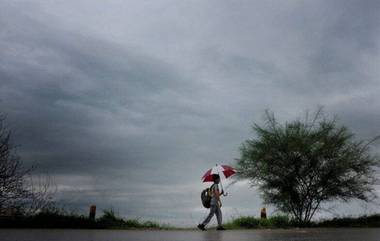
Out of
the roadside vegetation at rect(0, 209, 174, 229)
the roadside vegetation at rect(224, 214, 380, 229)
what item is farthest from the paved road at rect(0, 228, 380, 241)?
the roadside vegetation at rect(224, 214, 380, 229)

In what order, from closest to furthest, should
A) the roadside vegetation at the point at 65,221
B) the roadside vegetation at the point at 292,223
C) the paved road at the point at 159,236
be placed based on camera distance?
the paved road at the point at 159,236 < the roadside vegetation at the point at 65,221 < the roadside vegetation at the point at 292,223

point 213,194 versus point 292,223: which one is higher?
point 213,194

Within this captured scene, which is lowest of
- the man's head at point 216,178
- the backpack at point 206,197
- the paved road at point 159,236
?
the paved road at point 159,236

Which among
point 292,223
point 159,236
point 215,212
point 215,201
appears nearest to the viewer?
point 159,236

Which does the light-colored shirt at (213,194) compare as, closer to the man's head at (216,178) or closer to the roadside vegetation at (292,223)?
the man's head at (216,178)

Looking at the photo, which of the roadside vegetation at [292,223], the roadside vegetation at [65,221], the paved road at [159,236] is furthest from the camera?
the roadside vegetation at [292,223]

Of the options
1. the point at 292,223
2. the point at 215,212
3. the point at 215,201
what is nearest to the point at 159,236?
the point at 215,201

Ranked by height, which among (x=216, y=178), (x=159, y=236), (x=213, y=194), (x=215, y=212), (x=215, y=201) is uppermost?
A: (x=216, y=178)

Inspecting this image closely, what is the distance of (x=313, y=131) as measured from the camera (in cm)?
2620

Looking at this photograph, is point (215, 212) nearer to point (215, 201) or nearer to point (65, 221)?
point (215, 201)

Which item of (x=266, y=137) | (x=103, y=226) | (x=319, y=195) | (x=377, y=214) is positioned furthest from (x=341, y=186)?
(x=103, y=226)

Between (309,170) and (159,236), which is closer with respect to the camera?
(159,236)

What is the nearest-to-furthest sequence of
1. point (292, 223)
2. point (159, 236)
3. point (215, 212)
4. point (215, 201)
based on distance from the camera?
point (159, 236) → point (215, 201) → point (215, 212) → point (292, 223)

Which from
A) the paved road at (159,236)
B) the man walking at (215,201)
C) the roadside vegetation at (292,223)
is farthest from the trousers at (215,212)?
the roadside vegetation at (292,223)
